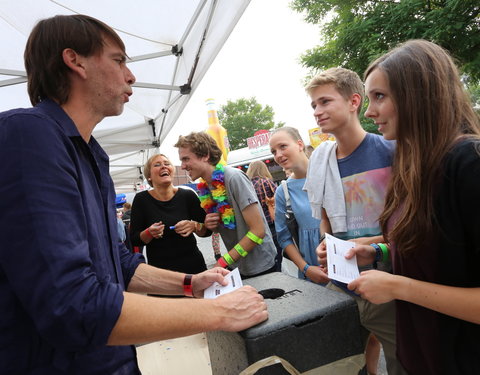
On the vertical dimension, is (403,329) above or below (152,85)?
below

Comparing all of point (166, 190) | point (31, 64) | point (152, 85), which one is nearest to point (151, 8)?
point (152, 85)

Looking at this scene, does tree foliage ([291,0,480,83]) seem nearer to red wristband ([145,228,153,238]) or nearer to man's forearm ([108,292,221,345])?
red wristband ([145,228,153,238])

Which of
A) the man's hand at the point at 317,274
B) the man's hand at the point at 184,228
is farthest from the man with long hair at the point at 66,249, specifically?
the man's hand at the point at 184,228

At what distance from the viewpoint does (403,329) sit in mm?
1061

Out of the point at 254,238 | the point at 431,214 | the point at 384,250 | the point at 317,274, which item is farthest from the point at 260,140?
the point at 431,214

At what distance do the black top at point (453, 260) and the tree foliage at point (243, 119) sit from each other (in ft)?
106

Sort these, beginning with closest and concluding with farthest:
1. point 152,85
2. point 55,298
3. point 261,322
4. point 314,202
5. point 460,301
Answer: point 55,298 → point 460,301 → point 261,322 → point 314,202 → point 152,85

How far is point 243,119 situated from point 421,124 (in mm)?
32823

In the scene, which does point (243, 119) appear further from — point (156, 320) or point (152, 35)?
point (156, 320)

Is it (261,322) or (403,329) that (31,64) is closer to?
(261,322)

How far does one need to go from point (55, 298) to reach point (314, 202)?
1.42 metres

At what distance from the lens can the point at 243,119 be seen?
3300cm

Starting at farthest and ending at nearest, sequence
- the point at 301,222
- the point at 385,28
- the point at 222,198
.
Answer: the point at 385,28 → the point at 222,198 → the point at 301,222

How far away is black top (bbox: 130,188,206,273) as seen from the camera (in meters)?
2.75
